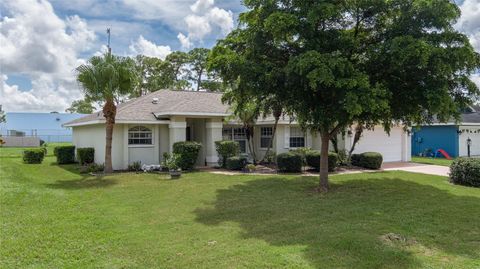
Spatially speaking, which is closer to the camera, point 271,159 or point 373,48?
point 373,48

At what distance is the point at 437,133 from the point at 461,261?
85.2ft

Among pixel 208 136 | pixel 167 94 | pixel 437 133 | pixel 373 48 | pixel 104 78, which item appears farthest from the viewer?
pixel 437 133

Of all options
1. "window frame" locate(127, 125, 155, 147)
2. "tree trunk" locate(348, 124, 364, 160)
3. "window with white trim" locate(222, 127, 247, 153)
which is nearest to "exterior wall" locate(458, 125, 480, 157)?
"tree trunk" locate(348, 124, 364, 160)

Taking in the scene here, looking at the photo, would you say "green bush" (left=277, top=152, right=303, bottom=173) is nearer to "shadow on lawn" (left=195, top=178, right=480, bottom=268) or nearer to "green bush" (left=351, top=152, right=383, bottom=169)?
"shadow on lawn" (left=195, top=178, right=480, bottom=268)

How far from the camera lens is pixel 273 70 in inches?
442

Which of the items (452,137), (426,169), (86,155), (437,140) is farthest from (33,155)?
(452,137)

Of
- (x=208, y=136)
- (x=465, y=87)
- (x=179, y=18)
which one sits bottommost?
(x=208, y=136)

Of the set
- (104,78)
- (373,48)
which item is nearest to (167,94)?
(104,78)

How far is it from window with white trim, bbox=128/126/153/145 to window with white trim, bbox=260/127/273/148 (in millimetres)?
6922

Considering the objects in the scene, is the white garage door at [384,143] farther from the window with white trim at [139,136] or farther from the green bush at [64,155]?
the green bush at [64,155]

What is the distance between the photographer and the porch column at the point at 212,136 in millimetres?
20453

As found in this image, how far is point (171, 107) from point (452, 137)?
70.3ft

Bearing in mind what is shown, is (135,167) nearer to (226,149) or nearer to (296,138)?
(226,149)

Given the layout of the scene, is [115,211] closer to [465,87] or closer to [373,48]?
[373,48]
